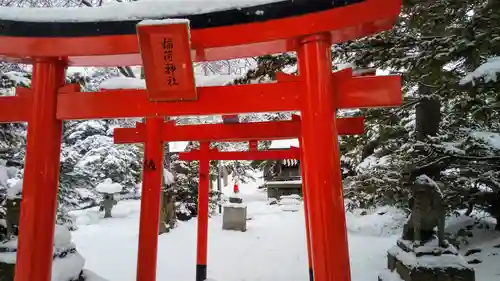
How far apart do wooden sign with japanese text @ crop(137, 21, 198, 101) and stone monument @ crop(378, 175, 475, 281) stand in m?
3.90

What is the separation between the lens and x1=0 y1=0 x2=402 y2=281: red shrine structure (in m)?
2.39

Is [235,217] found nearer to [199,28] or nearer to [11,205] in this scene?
[11,205]

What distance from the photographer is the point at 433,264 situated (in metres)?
4.91

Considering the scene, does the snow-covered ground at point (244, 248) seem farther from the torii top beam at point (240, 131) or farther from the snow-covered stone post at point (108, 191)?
the torii top beam at point (240, 131)

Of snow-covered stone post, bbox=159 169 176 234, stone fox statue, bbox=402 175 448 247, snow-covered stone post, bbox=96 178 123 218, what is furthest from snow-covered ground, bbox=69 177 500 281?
stone fox statue, bbox=402 175 448 247

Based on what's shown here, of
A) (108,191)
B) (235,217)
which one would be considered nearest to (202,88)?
(235,217)

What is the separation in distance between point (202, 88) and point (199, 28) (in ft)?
1.46

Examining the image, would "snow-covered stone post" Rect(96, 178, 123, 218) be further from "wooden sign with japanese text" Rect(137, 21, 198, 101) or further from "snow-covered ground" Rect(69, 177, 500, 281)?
"wooden sign with japanese text" Rect(137, 21, 198, 101)

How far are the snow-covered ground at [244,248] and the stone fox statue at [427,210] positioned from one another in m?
1.30

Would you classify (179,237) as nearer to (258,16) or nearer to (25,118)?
(25,118)

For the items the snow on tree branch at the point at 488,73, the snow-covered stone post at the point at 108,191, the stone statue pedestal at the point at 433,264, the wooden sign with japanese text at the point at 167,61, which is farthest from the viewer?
the snow-covered stone post at the point at 108,191

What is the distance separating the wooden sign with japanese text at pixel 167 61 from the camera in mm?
2359

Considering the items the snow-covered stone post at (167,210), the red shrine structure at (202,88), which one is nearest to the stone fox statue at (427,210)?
the red shrine structure at (202,88)

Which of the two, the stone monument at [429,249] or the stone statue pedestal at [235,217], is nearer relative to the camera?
the stone monument at [429,249]
